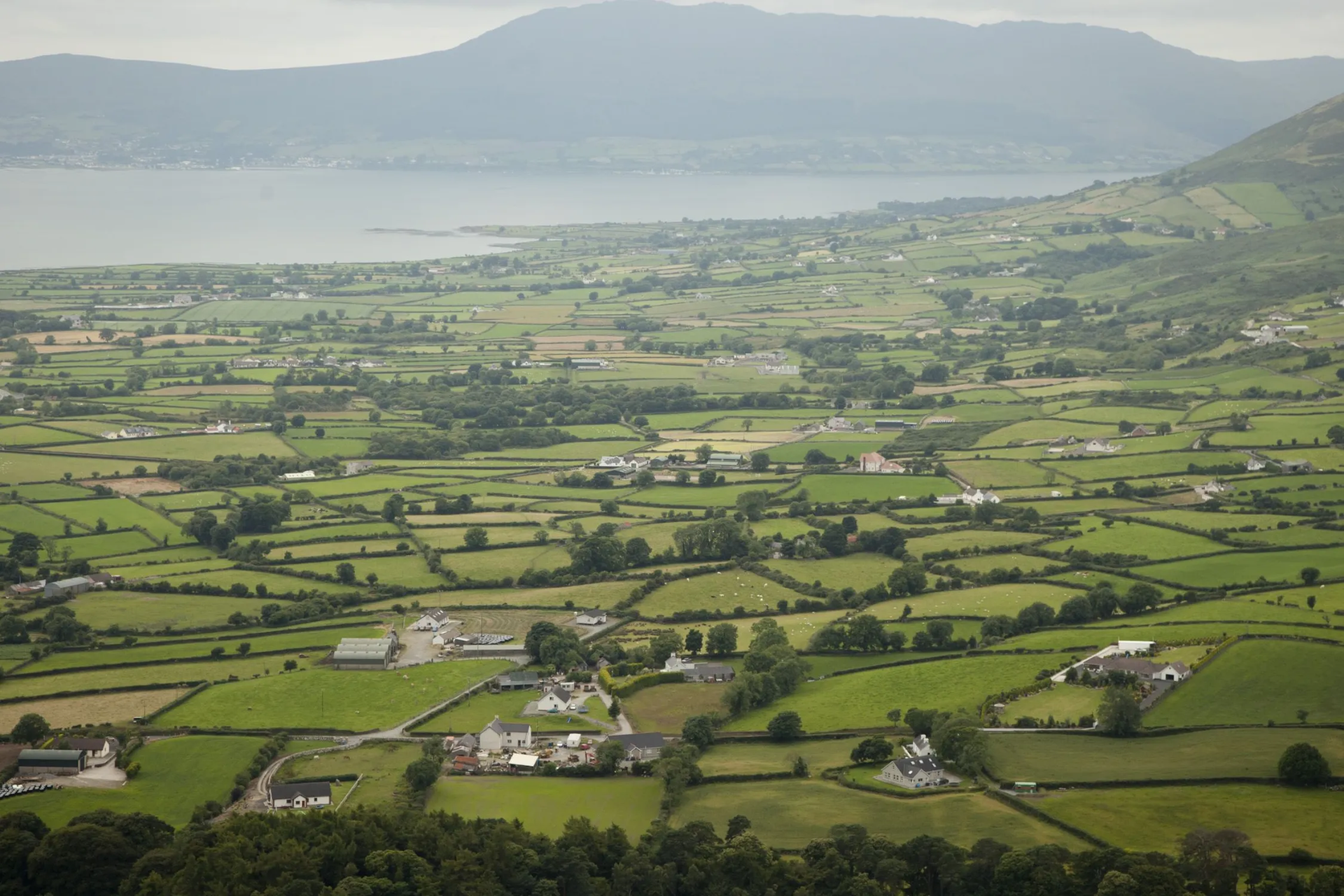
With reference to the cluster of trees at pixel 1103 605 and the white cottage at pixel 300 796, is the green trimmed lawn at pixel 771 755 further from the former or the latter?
the cluster of trees at pixel 1103 605

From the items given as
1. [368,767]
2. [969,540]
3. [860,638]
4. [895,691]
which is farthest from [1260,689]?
[368,767]

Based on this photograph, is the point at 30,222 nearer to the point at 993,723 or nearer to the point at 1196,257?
the point at 1196,257

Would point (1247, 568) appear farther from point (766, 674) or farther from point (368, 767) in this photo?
point (368, 767)

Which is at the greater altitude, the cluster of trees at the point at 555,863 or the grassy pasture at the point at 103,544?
the grassy pasture at the point at 103,544

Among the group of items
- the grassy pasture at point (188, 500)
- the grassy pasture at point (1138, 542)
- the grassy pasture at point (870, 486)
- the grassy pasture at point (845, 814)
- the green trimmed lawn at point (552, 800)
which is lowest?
the green trimmed lawn at point (552, 800)

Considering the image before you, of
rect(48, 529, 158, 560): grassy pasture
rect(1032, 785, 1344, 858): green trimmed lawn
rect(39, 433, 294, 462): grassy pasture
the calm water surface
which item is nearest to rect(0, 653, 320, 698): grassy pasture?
rect(48, 529, 158, 560): grassy pasture

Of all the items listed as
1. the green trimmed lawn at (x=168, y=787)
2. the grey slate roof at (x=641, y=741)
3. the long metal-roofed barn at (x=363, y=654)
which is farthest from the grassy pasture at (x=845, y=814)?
the long metal-roofed barn at (x=363, y=654)

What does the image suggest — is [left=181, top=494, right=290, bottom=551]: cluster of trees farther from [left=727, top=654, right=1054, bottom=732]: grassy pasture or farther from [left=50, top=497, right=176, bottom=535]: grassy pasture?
[left=727, top=654, right=1054, bottom=732]: grassy pasture
